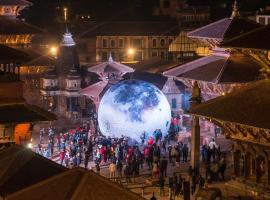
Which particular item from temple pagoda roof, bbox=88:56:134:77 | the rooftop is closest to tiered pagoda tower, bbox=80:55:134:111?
temple pagoda roof, bbox=88:56:134:77

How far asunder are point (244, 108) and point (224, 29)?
25.4 meters

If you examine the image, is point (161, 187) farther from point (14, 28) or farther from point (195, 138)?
point (14, 28)

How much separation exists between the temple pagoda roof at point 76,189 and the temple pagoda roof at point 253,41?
789cm

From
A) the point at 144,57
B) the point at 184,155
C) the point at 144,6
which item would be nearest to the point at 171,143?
the point at 184,155

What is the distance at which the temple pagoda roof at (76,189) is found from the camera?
17984 mm

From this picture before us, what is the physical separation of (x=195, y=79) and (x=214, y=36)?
295 cm

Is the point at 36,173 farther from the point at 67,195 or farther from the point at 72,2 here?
the point at 72,2

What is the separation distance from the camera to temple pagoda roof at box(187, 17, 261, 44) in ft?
161

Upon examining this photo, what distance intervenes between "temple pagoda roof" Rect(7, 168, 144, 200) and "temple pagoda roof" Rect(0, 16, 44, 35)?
33870 millimetres

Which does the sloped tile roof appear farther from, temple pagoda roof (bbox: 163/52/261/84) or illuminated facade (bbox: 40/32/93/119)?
illuminated facade (bbox: 40/32/93/119)

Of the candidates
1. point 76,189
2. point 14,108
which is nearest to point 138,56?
point 14,108

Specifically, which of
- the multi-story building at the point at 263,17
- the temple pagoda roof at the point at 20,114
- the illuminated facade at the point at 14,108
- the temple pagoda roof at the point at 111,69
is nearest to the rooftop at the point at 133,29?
the multi-story building at the point at 263,17

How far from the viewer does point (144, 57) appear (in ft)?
319

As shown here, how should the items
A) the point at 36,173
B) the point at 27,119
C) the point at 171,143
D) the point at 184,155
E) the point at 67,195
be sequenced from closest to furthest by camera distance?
the point at 67,195 < the point at 36,173 < the point at 27,119 < the point at 184,155 < the point at 171,143
